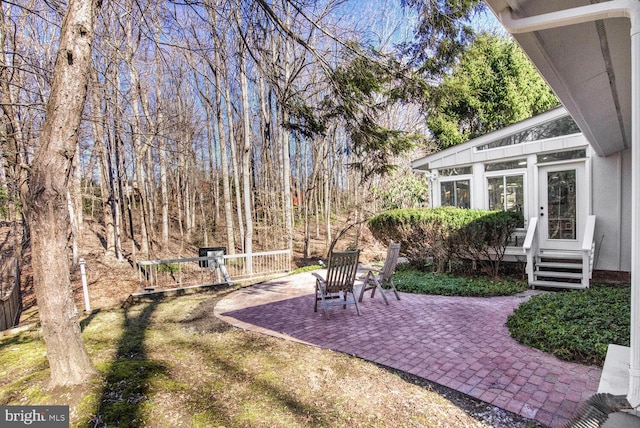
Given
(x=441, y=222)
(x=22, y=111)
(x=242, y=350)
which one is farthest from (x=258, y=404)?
(x=22, y=111)

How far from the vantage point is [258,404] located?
246cm

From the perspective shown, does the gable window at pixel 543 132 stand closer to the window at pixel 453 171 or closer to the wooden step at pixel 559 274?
the window at pixel 453 171

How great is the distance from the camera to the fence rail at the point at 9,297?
17.5ft

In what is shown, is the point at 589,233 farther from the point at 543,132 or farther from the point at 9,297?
the point at 9,297

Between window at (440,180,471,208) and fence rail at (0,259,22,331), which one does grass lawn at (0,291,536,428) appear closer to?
fence rail at (0,259,22,331)

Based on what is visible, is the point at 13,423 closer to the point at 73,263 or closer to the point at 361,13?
the point at 73,263

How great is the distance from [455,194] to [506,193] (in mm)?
1375

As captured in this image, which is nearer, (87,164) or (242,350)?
(242,350)

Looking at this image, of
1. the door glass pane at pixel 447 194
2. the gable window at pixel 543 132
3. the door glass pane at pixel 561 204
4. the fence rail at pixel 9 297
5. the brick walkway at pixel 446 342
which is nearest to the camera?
the brick walkway at pixel 446 342

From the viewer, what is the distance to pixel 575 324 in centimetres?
388

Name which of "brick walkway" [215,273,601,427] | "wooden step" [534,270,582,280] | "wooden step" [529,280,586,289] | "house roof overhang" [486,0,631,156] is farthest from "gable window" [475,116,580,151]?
"brick walkway" [215,273,601,427]

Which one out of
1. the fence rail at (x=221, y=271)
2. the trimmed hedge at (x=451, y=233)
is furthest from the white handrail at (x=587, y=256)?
the fence rail at (x=221, y=271)

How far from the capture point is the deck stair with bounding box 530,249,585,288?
6263 millimetres

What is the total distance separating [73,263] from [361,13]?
1237cm
